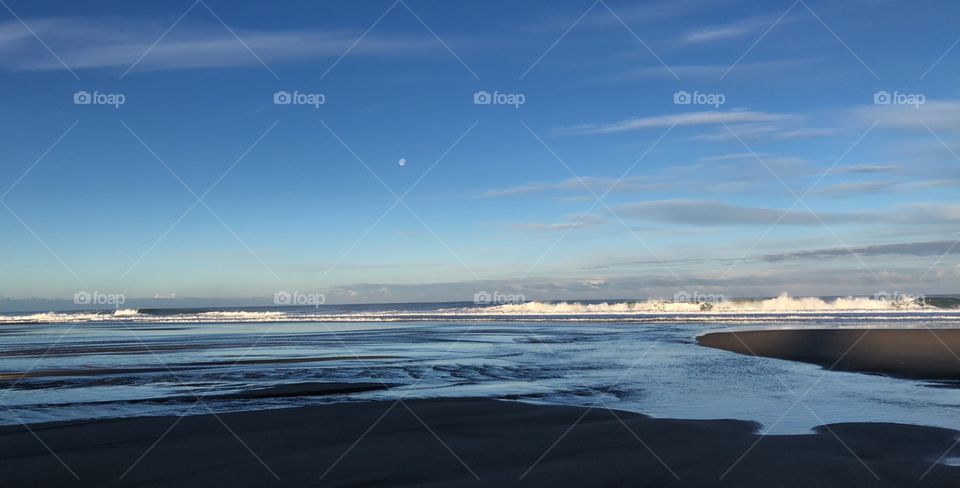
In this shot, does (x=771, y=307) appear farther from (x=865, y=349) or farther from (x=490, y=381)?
(x=490, y=381)

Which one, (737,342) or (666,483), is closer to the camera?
(666,483)

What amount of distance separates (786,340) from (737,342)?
6.76 feet

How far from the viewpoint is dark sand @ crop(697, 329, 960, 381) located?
1659 centimetres

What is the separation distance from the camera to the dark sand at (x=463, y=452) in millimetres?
6719

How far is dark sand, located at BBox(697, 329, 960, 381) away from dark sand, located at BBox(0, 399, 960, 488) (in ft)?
27.3

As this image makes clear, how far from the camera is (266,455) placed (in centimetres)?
779

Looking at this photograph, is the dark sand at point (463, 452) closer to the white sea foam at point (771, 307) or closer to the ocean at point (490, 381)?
the ocean at point (490, 381)

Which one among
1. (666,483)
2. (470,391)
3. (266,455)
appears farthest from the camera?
(470,391)

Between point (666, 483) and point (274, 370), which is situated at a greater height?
point (274, 370)

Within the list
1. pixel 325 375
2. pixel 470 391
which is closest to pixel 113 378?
pixel 325 375

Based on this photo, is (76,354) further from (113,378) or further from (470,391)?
(470,391)

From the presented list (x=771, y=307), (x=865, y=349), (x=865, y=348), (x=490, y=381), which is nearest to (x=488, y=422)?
(x=490, y=381)

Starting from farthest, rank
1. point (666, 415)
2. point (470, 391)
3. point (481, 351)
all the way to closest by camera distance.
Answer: point (481, 351), point (470, 391), point (666, 415)

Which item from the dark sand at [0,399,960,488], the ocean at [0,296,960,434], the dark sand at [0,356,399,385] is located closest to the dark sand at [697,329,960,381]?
the ocean at [0,296,960,434]
